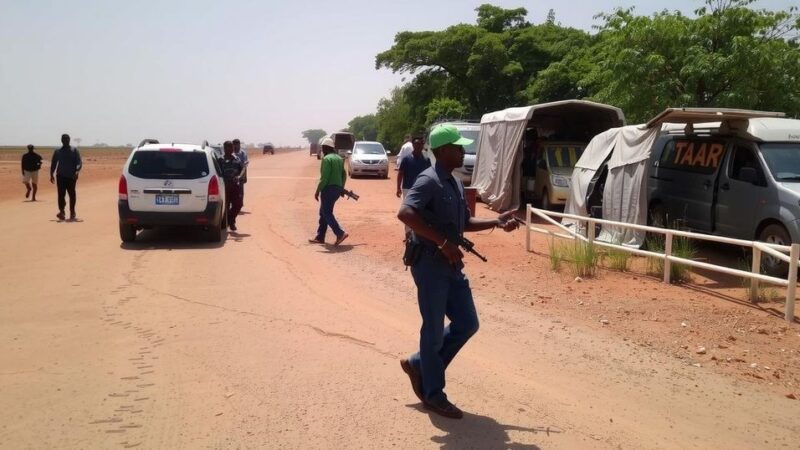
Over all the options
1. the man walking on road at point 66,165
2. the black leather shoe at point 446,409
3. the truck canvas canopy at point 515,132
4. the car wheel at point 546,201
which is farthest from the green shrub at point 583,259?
the man walking on road at point 66,165

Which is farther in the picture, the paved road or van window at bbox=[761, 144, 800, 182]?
van window at bbox=[761, 144, 800, 182]

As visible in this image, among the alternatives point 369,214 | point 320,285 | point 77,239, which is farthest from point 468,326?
point 369,214

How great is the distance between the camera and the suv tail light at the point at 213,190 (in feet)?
36.4

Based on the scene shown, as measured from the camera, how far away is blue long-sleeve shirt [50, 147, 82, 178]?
13.8 metres

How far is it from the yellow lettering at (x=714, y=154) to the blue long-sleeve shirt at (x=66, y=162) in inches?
473

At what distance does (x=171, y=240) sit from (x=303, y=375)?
738cm

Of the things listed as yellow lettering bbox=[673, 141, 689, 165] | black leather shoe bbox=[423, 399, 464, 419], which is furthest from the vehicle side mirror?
black leather shoe bbox=[423, 399, 464, 419]

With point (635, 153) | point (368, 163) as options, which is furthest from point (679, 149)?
point (368, 163)

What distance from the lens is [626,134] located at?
446 inches

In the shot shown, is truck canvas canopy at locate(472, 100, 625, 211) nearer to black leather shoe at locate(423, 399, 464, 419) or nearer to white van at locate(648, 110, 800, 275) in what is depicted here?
white van at locate(648, 110, 800, 275)

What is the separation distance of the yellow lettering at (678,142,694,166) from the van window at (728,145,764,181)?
1.05m

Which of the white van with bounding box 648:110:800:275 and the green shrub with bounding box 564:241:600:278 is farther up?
the white van with bounding box 648:110:800:275

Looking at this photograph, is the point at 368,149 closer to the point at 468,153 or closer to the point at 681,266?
the point at 468,153

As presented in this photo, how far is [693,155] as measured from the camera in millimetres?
10867
